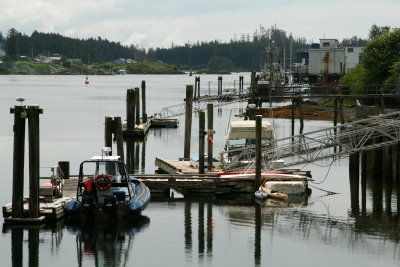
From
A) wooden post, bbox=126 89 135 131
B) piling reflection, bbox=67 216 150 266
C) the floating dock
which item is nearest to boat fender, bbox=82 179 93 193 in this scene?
the floating dock

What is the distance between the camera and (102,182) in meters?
32.6

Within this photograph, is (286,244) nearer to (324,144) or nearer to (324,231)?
(324,231)

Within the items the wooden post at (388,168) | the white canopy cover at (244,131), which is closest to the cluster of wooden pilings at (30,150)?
the white canopy cover at (244,131)

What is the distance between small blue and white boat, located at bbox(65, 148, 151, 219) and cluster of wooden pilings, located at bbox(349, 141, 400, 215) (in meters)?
10.1

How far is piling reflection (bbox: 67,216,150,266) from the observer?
29.2m

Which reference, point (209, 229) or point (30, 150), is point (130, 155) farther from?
point (30, 150)

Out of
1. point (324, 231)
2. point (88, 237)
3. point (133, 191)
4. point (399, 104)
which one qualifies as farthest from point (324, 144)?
point (399, 104)

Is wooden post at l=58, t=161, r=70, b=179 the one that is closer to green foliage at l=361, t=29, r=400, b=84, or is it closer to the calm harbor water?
the calm harbor water

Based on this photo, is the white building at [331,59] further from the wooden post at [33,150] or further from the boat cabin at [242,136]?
the wooden post at [33,150]

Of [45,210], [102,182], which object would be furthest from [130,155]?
[45,210]

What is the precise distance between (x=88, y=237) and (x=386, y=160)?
1827 centimetres

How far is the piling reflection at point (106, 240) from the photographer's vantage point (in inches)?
1152

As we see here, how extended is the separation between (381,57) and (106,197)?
180 ft

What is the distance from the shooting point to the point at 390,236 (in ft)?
105
